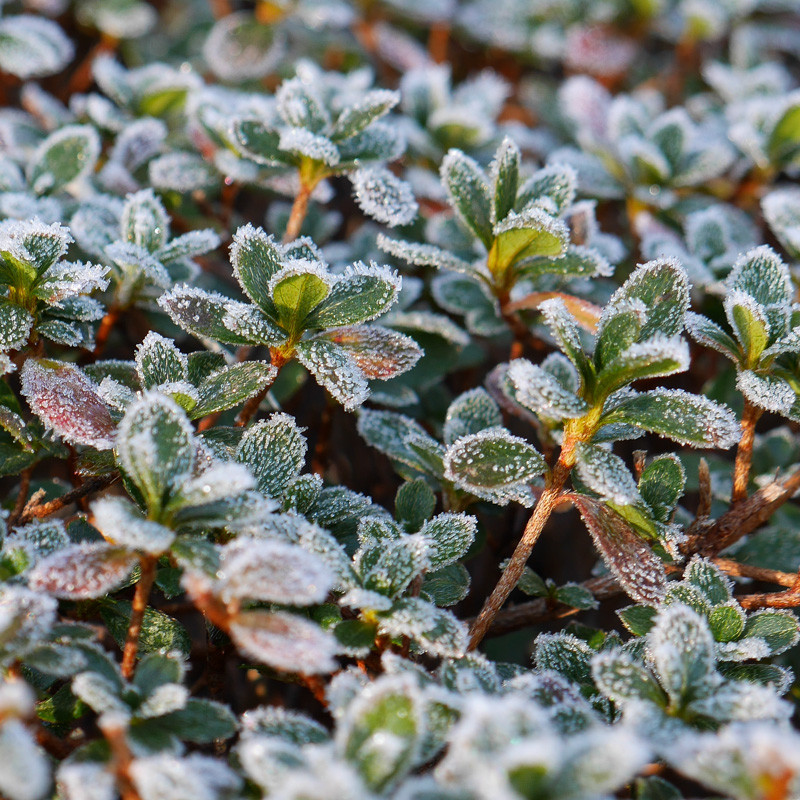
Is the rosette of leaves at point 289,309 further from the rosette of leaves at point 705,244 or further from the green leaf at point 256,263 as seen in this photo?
the rosette of leaves at point 705,244

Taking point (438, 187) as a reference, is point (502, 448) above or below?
below

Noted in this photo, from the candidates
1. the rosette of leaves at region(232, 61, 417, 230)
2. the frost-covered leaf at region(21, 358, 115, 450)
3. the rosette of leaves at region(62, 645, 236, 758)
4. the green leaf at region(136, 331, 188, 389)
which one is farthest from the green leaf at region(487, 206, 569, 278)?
the rosette of leaves at region(62, 645, 236, 758)

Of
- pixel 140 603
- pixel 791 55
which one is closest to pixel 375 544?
pixel 140 603

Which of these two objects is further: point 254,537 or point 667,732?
point 254,537

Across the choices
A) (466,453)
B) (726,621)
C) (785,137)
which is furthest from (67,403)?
(785,137)

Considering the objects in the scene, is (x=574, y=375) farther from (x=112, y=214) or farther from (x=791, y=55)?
(x=791, y=55)

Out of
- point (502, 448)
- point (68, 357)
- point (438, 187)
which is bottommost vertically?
point (68, 357)

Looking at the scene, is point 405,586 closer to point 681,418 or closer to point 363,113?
point 681,418
